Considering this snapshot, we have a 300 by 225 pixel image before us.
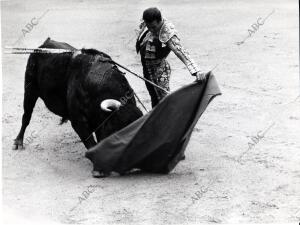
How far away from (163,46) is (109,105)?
3.57ft

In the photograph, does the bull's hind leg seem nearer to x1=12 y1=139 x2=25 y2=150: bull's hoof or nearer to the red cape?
x1=12 y1=139 x2=25 y2=150: bull's hoof

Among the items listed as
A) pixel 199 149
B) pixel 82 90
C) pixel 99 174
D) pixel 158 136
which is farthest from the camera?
pixel 199 149

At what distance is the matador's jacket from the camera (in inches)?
285

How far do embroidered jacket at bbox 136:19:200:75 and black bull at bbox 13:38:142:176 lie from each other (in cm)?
45

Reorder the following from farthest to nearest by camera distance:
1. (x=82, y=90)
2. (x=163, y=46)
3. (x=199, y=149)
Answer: (x=199, y=149) → (x=163, y=46) → (x=82, y=90)

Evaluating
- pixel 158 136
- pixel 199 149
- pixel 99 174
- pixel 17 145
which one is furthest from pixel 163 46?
pixel 17 145

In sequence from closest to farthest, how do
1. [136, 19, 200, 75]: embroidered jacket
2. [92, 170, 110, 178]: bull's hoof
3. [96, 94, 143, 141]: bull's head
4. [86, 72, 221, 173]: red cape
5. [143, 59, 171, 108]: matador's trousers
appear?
[86, 72, 221, 173]: red cape
[96, 94, 143, 141]: bull's head
[92, 170, 110, 178]: bull's hoof
[136, 19, 200, 75]: embroidered jacket
[143, 59, 171, 108]: matador's trousers

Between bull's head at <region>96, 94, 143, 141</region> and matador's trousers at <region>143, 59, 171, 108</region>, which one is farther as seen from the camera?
matador's trousers at <region>143, 59, 171, 108</region>

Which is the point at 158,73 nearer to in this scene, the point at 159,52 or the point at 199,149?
the point at 159,52

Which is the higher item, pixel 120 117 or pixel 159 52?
pixel 159 52

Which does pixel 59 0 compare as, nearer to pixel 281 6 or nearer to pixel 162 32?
pixel 281 6

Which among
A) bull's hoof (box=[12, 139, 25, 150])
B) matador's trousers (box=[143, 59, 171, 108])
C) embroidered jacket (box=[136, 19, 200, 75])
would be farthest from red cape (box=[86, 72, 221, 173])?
bull's hoof (box=[12, 139, 25, 150])

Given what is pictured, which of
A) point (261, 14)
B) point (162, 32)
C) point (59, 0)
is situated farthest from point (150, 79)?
point (59, 0)

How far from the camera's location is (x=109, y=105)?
6.81 metres
